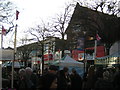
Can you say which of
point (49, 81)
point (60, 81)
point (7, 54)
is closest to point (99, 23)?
point (7, 54)

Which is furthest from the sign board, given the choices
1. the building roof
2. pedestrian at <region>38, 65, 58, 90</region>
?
the building roof

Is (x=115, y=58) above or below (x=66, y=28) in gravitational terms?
below

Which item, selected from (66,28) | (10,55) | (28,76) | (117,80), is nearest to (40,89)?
(28,76)

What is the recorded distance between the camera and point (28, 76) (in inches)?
342

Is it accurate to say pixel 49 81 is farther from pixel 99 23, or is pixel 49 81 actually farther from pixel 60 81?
pixel 99 23

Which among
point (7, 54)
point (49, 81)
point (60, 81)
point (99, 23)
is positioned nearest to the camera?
point (49, 81)

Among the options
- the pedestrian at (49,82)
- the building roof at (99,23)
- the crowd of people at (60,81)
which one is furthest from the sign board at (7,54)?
the building roof at (99,23)

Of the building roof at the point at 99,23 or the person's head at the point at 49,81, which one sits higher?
the building roof at the point at 99,23

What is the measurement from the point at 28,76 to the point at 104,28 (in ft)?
61.7

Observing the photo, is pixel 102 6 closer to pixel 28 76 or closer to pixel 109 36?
pixel 109 36

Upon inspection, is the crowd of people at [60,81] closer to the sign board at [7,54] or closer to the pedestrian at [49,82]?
the pedestrian at [49,82]

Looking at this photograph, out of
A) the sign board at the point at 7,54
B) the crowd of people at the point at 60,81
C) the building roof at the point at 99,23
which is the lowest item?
the crowd of people at the point at 60,81

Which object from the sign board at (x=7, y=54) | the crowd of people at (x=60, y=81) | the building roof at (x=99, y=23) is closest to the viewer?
the crowd of people at (x=60, y=81)

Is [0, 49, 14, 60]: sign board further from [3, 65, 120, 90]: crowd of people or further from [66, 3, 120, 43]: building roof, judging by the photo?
[66, 3, 120, 43]: building roof
